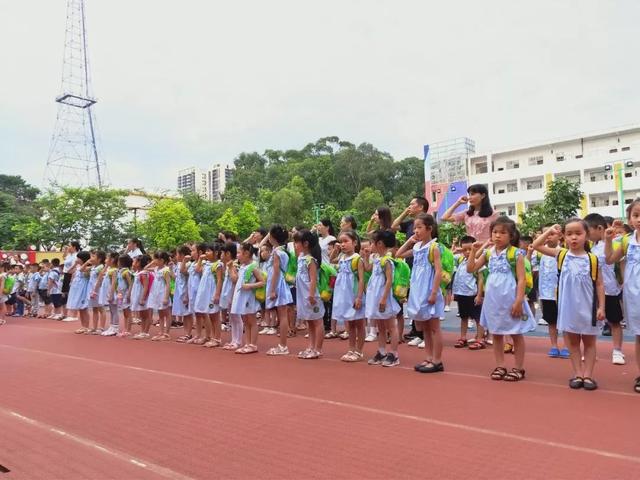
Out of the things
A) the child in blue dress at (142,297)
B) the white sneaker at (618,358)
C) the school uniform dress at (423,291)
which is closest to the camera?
the school uniform dress at (423,291)

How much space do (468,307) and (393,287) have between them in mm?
2307

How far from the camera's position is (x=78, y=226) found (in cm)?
3212

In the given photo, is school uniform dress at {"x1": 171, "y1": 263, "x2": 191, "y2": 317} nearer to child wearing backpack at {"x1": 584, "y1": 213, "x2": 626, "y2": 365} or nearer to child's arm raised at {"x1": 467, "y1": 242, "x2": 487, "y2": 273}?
child's arm raised at {"x1": 467, "y1": 242, "x2": 487, "y2": 273}

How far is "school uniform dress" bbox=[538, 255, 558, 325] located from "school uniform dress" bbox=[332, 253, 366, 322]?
2393mm

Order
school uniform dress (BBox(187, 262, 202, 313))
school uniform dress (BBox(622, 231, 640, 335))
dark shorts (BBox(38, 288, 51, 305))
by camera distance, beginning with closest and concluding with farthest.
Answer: school uniform dress (BBox(622, 231, 640, 335)), school uniform dress (BBox(187, 262, 202, 313)), dark shorts (BBox(38, 288, 51, 305))

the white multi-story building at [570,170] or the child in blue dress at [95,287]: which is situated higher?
the white multi-story building at [570,170]

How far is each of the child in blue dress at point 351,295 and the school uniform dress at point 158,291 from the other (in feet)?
13.7

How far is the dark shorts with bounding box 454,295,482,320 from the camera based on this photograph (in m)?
8.30

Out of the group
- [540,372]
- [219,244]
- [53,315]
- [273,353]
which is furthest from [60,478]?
[53,315]

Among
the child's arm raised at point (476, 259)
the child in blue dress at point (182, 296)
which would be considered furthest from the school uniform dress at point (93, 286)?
the child's arm raised at point (476, 259)

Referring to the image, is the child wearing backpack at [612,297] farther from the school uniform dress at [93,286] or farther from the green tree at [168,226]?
the green tree at [168,226]

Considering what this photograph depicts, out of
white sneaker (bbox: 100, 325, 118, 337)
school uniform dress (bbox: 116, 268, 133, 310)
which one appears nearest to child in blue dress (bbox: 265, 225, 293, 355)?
school uniform dress (bbox: 116, 268, 133, 310)

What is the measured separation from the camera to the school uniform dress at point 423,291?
5957mm

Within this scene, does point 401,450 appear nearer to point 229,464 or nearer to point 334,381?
point 229,464
